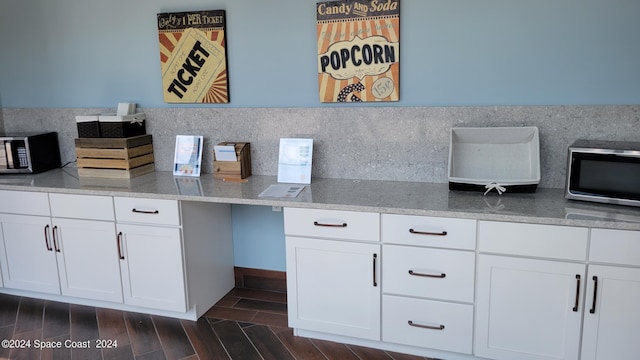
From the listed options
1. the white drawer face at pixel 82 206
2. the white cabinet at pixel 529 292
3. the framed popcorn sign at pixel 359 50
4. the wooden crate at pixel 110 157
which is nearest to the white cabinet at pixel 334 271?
the white cabinet at pixel 529 292

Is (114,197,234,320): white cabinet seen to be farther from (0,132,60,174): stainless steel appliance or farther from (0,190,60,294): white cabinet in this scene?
(0,132,60,174): stainless steel appliance

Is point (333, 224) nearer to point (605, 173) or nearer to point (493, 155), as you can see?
point (493, 155)

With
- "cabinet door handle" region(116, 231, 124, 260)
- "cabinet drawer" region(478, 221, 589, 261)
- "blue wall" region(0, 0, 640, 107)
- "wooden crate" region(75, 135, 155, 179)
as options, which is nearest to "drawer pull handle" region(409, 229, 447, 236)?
"cabinet drawer" region(478, 221, 589, 261)

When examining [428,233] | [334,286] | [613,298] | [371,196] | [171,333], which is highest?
[371,196]

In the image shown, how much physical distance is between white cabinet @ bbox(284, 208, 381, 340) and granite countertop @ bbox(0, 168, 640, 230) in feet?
0.30

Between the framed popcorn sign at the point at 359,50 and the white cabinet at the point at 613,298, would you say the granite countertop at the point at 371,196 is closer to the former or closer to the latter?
the white cabinet at the point at 613,298

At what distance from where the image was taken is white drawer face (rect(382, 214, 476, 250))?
2.24 metres

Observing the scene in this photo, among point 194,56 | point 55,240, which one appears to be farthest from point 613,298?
point 55,240

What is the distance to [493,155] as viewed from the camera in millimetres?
2658

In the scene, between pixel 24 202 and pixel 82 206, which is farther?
pixel 24 202

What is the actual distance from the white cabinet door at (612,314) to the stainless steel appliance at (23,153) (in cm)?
339

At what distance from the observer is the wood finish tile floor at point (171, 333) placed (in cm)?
258

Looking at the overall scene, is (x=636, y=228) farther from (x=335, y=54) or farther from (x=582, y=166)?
(x=335, y=54)

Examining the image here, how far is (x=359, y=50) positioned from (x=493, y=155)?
0.95 meters
